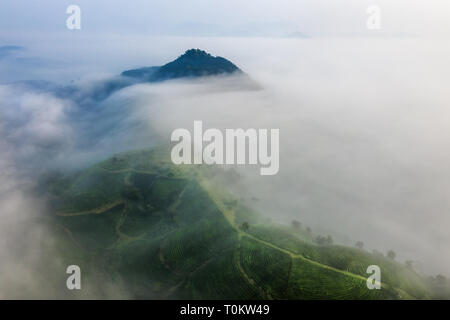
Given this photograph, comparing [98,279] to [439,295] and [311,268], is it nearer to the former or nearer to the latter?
[311,268]

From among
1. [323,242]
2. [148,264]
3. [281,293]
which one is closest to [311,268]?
[281,293]

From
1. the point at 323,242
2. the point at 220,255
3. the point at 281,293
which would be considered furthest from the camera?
the point at 323,242

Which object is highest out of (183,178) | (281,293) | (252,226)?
(183,178)

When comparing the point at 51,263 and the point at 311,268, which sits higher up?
the point at 311,268

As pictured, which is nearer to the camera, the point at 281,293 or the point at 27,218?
the point at 281,293

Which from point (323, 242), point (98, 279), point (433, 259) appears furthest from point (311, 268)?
point (433, 259)

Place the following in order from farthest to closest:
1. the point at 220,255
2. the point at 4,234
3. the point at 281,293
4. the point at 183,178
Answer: the point at 183,178 → the point at 4,234 → the point at 220,255 → the point at 281,293

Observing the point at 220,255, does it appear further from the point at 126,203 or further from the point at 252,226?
the point at 126,203
